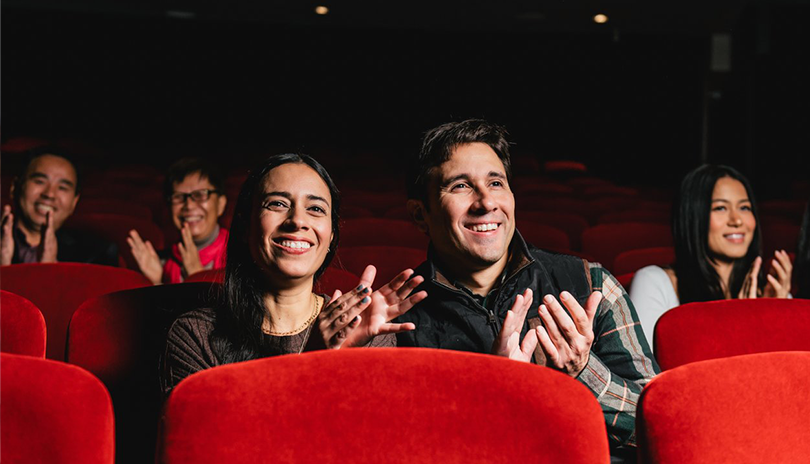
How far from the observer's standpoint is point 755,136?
8.66 meters

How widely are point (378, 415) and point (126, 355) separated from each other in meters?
0.98

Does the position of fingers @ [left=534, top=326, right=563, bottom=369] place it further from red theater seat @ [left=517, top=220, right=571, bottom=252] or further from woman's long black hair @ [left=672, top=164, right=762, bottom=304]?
red theater seat @ [left=517, top=220, right=571, bottom=252]

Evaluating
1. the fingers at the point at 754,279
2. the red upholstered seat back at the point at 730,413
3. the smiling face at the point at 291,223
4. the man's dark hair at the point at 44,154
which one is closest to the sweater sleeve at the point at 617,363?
the red upholstered seat back at the point at 730,413

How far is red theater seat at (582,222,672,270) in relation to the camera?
3336mm

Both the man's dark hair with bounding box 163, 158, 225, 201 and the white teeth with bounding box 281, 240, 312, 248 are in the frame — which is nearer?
the white teeth with bounding box 281, 240, 312, 248

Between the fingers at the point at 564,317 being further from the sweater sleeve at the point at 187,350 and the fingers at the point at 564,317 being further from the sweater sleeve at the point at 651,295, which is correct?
the sweater sleeve at the point at 651,295

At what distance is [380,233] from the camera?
324 cm

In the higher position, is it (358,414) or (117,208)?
(117,208)

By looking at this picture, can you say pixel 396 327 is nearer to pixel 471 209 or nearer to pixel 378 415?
pixel 471 209

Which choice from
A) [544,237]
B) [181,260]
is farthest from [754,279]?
[181,260]

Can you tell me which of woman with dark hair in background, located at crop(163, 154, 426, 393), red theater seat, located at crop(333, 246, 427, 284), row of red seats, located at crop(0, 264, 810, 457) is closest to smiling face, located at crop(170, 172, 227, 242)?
red theater seat, located at crop(333, 246, 427, 284)

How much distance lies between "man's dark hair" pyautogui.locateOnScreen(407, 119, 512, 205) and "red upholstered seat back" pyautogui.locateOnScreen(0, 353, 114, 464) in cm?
94

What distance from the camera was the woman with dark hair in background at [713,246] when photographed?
2.33m

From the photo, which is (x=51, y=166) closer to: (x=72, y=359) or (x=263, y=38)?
(x=72, y=359)
